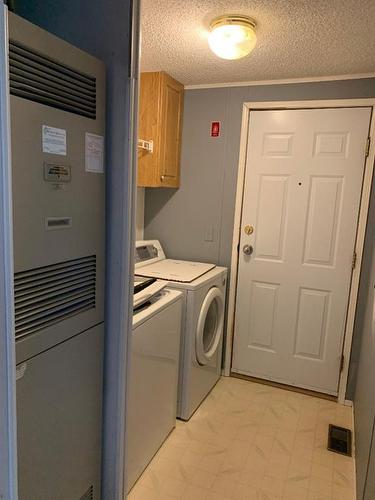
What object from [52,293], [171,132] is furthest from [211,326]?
[52,293]

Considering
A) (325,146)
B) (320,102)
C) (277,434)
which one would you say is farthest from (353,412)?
(320,102)

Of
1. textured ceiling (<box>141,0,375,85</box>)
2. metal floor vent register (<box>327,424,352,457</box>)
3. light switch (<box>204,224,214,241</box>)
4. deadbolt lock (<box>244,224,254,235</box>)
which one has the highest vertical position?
textured ceiling (<box>141,0,375,85</box>)

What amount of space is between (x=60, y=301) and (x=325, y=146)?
209 cm

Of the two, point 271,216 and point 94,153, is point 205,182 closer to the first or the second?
point 271,216

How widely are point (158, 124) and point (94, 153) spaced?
1.43m

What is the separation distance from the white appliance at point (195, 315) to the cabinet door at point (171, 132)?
0.54m

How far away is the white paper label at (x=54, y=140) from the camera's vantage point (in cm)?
98

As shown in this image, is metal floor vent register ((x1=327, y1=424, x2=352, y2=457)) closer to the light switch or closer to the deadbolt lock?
the deadbolt lock

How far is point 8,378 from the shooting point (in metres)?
0.72

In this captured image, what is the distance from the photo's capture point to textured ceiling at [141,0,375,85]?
5.06ft

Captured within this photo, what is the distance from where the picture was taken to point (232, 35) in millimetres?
1694

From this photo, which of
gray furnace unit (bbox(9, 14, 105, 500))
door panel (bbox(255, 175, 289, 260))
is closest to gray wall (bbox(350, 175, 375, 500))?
door panel (bbox(255, 175, 289, 260))

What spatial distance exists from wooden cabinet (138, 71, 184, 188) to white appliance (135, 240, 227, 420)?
0.54m

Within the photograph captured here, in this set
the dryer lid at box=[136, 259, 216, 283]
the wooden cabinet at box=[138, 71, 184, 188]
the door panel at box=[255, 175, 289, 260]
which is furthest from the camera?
the door panel at box=[255, 175, 289, 260]
